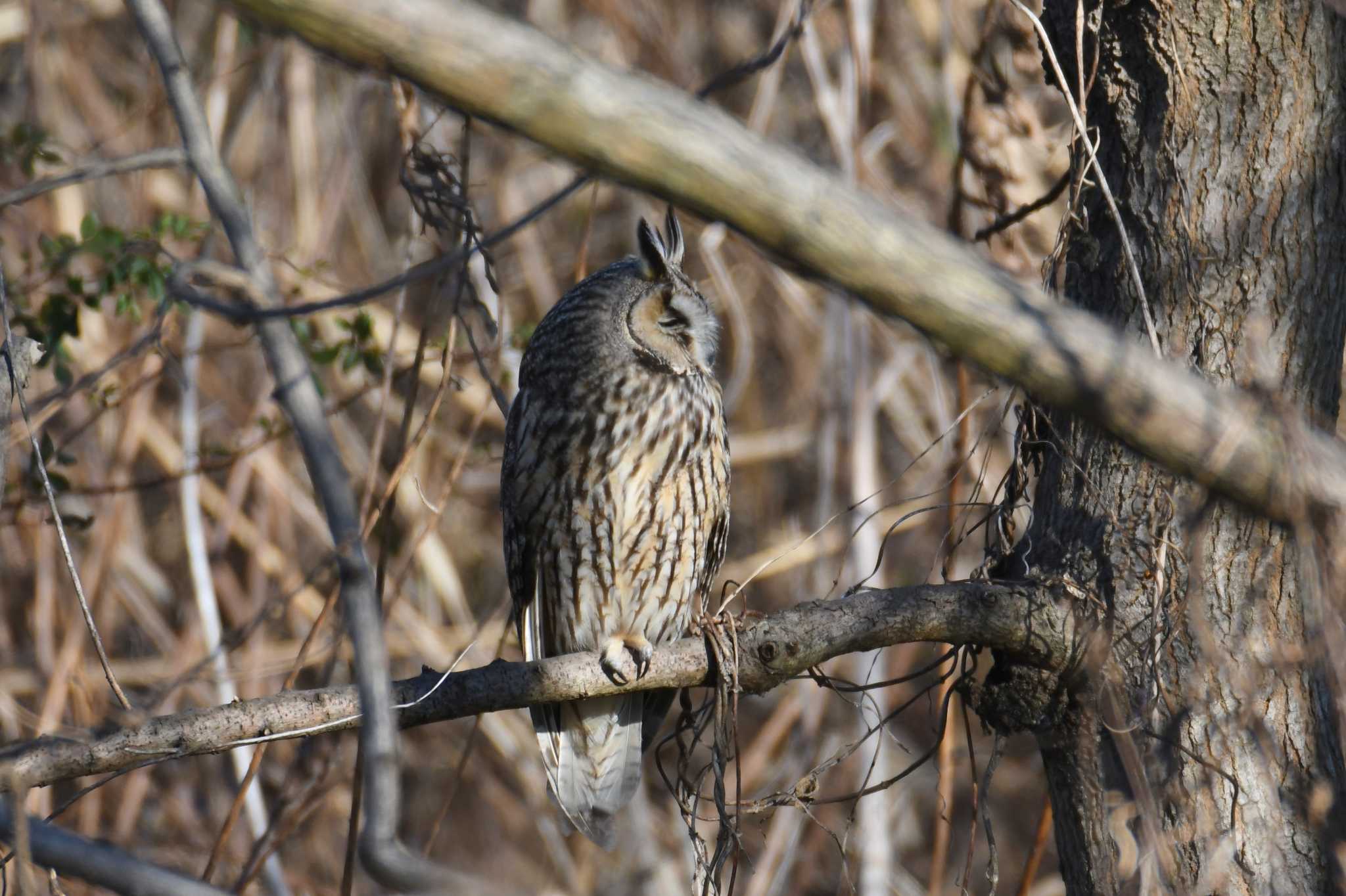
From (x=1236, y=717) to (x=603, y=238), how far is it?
4233 millimetres

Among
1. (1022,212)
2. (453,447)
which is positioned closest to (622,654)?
(1022,212)

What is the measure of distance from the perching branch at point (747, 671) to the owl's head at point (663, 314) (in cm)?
81

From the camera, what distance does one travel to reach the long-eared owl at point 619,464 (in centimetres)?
246

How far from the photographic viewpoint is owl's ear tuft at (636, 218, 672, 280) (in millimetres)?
2471

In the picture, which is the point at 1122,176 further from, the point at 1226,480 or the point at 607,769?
the point at 607,769

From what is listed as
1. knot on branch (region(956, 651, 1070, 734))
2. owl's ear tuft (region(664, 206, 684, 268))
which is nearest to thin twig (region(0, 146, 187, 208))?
knot on branch (region(956, 651, 1070, 734))

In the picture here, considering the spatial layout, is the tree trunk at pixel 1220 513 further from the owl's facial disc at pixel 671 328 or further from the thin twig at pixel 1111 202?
the owl's facial disc at pixel 671 328

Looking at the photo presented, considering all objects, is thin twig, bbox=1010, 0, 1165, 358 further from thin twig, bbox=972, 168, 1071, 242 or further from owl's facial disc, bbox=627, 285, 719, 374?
owl's facial disc, bbox=627, 285, 719, 374

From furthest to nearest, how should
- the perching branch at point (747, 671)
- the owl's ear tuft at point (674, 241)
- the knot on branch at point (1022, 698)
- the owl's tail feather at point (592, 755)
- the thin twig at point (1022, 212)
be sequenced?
the owl's tail feather at point (592, 755), the owl's ear tuft at point (674, 241), the thin twig at point (1022, 212), the knot on branch at point (1022, 698), the perching branch at point (747, 671)

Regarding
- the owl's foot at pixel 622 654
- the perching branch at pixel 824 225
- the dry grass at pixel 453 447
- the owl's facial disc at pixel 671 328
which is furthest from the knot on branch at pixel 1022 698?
the dry grass at pixel 453 447

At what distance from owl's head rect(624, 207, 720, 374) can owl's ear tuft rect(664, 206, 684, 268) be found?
0.02 meters

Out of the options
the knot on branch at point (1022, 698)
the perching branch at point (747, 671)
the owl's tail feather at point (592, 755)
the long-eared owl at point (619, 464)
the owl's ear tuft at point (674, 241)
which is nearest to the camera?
the perching branch at point (747, 671)

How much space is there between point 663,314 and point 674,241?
20 centimetres

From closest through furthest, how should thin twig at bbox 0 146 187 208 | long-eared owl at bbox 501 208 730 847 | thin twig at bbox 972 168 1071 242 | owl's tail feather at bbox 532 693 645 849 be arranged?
thin twig at bbox 0 146 187 208 → thin twig at bbox 972 168 1071 242 → long-eared owl at bbox 501 208 730 847 → owl's tail feather at bbox 532 693 645 849
